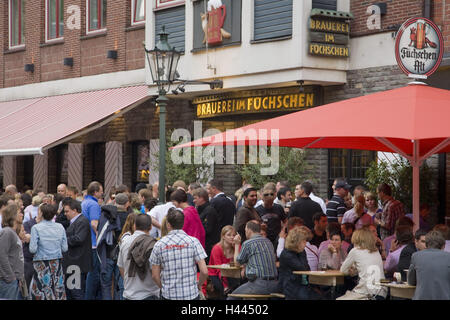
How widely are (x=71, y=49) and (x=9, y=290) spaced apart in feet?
46.3

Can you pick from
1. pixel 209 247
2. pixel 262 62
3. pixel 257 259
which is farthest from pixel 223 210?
pixel 262 62

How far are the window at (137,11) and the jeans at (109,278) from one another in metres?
10.3

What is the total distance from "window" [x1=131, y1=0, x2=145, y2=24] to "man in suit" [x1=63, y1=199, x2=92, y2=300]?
32.7ft

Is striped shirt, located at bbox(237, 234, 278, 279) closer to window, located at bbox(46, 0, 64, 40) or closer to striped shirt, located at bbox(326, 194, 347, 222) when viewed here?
striped shirt, located at bbox(326, 194, 347, 222)

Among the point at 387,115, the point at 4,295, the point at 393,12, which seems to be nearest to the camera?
the point at 387,115

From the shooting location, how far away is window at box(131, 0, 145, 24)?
67.2 feet

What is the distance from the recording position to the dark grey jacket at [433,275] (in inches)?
304

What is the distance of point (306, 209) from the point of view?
11.8 metres

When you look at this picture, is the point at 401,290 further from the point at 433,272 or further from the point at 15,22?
the point at 15,22

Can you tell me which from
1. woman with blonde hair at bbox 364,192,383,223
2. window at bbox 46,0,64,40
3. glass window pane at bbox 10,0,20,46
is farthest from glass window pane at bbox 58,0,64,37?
woman with blonde hair at bbox 364,192,383,223

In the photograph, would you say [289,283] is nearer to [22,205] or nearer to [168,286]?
[168,286]

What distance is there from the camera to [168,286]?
26.5 feet
